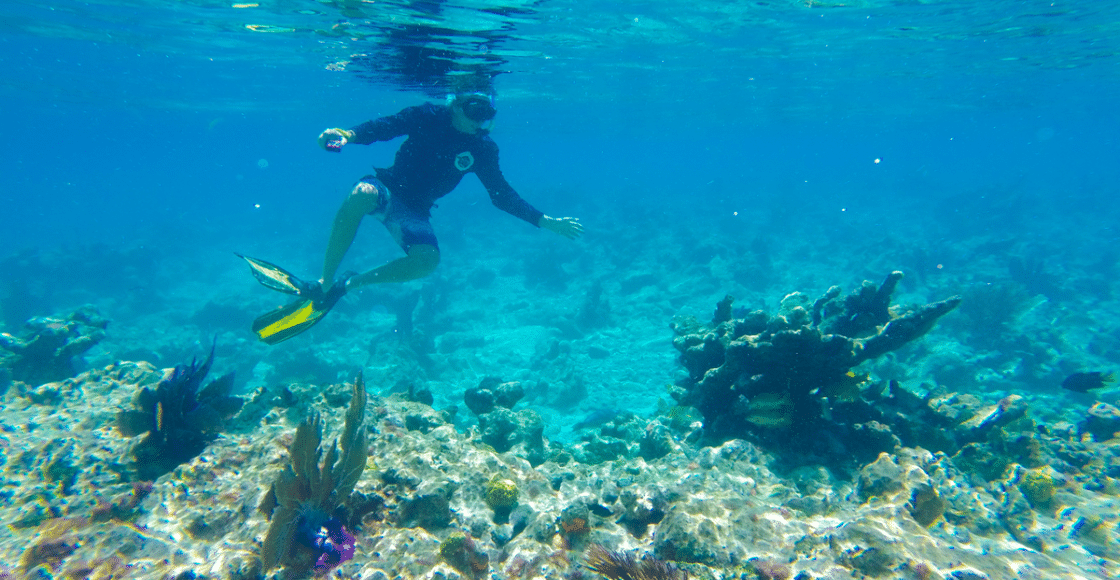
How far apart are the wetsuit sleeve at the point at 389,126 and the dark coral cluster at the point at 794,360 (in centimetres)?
553

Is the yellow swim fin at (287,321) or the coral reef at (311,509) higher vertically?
the coral reef at (311,509)

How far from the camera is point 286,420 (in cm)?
520

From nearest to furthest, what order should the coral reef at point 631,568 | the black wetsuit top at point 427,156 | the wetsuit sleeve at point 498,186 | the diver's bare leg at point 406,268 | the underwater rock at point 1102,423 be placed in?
the coral reef at point 631,568 < the underwater rock at point 1102,423 < the diver's bare leg at point 406,268 < the black wetsuit top at point 427,156 < the wetsuit sleeve at point 498,186

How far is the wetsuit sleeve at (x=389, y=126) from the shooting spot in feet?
22.2

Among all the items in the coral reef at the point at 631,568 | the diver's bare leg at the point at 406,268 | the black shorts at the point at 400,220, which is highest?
the coral reef at the point at 631,568

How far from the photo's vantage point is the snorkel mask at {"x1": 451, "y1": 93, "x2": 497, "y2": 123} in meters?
7.02

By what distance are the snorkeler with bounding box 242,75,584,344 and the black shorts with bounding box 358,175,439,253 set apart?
0.01 metres

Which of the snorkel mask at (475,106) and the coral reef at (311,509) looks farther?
the snorkel mask at (475,106)

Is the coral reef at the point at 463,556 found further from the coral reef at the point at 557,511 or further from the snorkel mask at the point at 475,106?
the snorkel mask at the point at 475,106

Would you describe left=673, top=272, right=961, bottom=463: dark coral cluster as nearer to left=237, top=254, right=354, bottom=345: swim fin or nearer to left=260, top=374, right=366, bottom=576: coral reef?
left=260, top=374, right=366, bottom=576: coral reef

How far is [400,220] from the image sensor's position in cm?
674

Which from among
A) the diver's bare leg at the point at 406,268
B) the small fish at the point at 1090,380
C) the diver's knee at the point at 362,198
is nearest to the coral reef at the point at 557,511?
the small fish at the point at 1090,380

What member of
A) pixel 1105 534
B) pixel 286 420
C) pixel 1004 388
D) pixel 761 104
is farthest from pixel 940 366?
pixel 761 104

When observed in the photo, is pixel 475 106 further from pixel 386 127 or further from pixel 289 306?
pixel 289 306
